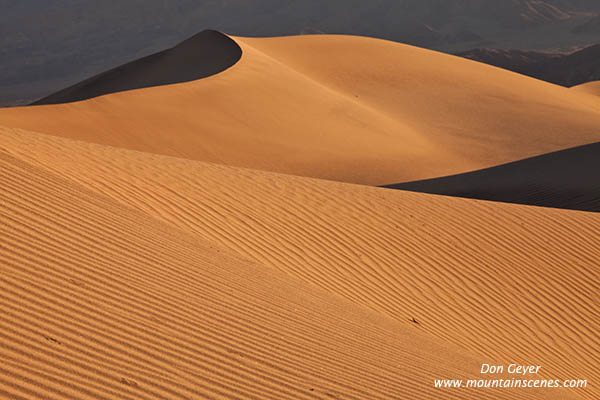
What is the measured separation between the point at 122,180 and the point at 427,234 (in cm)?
398

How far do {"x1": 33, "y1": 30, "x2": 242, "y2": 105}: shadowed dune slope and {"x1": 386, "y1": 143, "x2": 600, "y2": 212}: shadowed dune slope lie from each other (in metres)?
11.0

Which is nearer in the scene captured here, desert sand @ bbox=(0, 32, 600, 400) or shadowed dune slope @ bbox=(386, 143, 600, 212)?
desert sand @ bbox=(0, 32, 600, 400)

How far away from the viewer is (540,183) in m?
14.4

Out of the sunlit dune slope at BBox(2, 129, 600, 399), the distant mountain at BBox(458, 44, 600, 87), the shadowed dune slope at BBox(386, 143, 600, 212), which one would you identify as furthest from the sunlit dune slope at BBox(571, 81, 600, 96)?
the sunlit dune slope at BBox(2, 129, 600, 399)

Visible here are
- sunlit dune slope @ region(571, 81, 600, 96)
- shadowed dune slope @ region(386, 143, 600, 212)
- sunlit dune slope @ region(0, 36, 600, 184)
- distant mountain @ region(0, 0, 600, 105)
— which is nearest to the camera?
shadowed dune slope @ region(386, 143, 600, 212)

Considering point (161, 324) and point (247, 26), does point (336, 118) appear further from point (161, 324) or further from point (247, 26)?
point (247, 26)

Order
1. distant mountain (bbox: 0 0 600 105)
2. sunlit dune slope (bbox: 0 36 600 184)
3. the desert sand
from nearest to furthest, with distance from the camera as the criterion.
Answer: the desert sand, sunlit dune slope (bbox: 0 36 600 184), distant mountain (bbox: 0 0 600 105)

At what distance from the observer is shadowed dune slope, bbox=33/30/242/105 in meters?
23.8

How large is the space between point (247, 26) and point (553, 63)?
186 ft

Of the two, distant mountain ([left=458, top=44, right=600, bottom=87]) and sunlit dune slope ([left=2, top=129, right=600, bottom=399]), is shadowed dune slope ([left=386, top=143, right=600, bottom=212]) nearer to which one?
sunlit dune slope ([left=2, top=129, right=600, bottom=399])

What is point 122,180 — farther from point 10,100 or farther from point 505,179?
point 10,100

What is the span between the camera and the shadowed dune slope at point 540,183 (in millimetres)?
13297

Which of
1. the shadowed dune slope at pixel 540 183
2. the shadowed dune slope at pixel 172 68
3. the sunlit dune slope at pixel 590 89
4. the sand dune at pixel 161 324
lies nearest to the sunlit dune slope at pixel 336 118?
the shadowed dune slope at pixel 172 68

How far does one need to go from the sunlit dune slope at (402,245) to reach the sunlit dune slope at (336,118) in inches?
322
